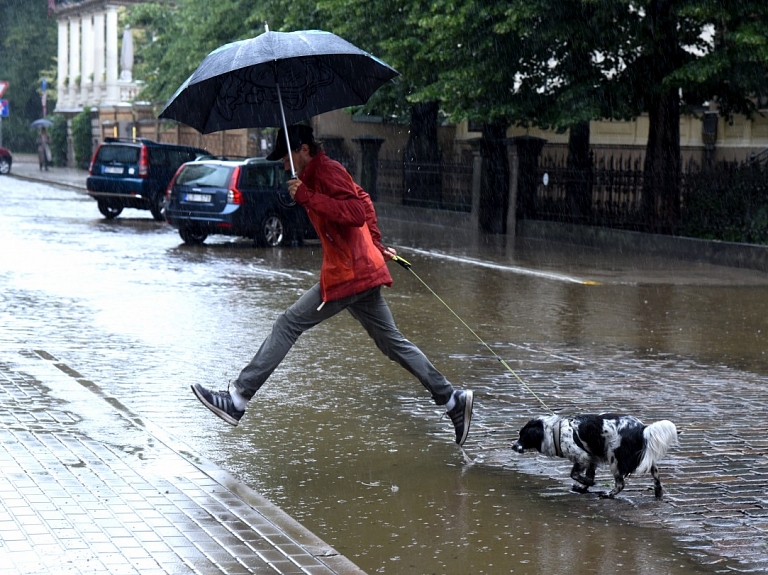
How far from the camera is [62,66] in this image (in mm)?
79500

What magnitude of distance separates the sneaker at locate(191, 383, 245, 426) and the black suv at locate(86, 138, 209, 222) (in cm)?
2112

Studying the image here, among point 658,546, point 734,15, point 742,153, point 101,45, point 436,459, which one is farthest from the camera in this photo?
point 101,45

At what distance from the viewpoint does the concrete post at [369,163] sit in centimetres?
3278

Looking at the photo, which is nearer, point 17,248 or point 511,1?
point 17,248

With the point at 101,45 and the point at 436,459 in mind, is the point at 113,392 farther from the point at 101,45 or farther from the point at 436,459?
the point at 101,45

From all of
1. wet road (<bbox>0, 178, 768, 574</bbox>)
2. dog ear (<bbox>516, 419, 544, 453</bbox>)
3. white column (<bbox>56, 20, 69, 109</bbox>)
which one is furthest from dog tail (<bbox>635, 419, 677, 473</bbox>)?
white column (<bbox>56, 20, 69, 109</bbox>)

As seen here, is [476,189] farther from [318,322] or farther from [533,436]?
[533,436]

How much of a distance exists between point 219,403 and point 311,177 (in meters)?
1.33

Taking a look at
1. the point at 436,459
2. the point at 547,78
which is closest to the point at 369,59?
the point at 436,459

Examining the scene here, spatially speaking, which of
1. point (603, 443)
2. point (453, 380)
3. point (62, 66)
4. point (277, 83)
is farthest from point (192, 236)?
point (62, 66)

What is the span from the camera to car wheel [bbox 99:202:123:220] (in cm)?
2833

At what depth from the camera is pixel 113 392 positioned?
8.77 meters

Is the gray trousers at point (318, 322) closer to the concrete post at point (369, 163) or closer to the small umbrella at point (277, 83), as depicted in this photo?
the small umbrella at point (277, 83)

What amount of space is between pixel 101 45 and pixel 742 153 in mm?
50725
